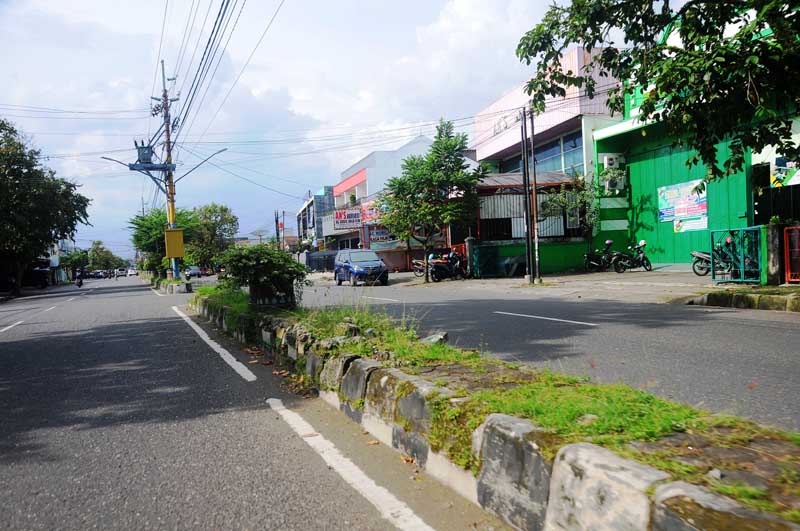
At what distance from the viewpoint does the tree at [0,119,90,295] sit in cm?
3175

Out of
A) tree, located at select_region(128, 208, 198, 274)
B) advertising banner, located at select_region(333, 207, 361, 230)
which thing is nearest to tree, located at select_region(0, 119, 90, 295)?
tree, located at select_region(128, 208, 198, 274)

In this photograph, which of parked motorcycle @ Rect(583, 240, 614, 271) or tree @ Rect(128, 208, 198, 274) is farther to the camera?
tree @ Rect(128, 208, 198, 274)

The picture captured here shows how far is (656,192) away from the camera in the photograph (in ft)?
74.7

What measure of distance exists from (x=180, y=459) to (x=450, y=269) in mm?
21791

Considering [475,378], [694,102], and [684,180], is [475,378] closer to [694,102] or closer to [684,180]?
[694,102]

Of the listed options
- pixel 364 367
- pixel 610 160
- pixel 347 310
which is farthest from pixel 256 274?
pixel 610 160

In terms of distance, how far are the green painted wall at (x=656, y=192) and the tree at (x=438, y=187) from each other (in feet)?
20.4

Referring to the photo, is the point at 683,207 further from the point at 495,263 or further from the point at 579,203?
the point at 495,263

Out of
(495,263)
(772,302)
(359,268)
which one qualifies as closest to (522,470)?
(772,302)

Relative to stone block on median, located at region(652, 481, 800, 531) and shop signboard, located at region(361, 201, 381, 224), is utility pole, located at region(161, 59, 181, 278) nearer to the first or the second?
shop signboard, located at region(361, 201, 381, 224)

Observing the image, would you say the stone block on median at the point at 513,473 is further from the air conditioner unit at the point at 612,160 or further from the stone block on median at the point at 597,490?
the air conditioner unit at the point at 612,160

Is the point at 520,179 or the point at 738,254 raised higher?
the point at 520,179

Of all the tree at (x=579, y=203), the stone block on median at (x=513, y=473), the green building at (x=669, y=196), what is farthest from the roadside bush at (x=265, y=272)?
the tree at (x=579, y=203)

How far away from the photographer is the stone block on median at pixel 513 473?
2.56m
